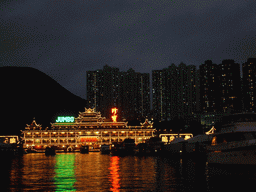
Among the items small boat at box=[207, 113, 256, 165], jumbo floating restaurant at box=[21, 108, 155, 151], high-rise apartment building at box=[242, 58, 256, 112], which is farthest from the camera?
high-rise apartment building at box=[242, 58, 256, 112]

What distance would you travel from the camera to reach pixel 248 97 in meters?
198

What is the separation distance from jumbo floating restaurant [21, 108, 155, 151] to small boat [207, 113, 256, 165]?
90060 mm

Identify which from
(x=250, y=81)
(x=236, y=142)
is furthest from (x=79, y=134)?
(x=250, y=81)

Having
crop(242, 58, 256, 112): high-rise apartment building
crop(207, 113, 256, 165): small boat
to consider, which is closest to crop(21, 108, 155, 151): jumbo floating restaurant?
crop(207, 113, 256, 165): small boat

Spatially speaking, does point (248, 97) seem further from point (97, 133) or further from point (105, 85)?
point (97, 133)

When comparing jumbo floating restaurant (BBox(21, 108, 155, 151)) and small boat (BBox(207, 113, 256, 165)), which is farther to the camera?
jumbo floating restaurant (BBox(21, 108, 155, 151))

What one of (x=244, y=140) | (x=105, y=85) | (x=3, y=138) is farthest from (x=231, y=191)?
(x=105, y=85)

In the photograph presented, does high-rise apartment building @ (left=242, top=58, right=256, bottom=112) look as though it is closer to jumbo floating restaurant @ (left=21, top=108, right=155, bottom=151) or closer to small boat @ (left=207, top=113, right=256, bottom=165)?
jumbo floating restaurant @ (left=21, top=108, right=155, bottom=151)

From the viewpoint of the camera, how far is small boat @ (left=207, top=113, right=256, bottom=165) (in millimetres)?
30266

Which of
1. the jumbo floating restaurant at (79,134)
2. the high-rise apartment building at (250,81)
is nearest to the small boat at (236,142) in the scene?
the jumbo floating restaurant at (79,134)

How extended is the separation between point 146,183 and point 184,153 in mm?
34535

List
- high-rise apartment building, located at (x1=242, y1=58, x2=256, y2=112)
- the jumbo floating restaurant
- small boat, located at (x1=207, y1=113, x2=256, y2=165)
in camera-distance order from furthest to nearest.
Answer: high-rise apartment building, located at (x1=242, y1=58, x2=256, y2=112), the jumbo floating restaurant, small boat, located at (x1=207, y1=113, x2=256, y2=165)

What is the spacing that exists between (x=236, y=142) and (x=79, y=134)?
98.1 metres

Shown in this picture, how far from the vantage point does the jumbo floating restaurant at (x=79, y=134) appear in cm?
12456
